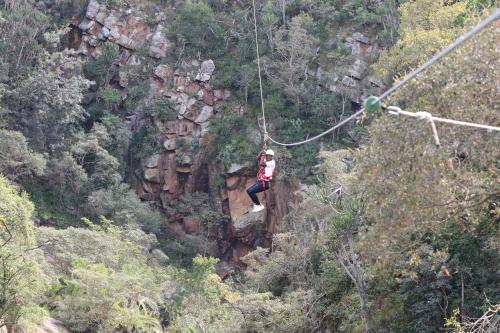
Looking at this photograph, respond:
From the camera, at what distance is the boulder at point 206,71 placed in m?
32.2

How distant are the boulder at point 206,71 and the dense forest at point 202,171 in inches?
4.2

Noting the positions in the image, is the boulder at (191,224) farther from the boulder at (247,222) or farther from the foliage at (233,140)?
the foliage at (233,140)

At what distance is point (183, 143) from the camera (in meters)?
31.3

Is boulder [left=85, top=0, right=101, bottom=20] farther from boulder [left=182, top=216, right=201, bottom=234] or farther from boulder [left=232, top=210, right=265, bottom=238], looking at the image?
boulder [left=232, top=210, right=265, bottom=238]

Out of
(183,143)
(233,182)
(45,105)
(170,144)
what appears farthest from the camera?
(170,144)

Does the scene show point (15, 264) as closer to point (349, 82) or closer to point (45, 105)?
point (45, 105)

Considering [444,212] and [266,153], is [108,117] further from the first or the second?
[444,212]

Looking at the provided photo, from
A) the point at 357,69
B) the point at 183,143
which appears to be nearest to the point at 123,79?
the point at 183,143

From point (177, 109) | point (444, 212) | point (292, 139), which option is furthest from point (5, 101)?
point (444, 212)

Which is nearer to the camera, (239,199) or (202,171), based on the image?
(239,199)

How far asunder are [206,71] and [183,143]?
137 inches

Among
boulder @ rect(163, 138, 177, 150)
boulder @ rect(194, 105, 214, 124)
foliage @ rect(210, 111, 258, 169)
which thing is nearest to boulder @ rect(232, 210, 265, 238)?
foliage @ rect(210, 111, 258, 169)

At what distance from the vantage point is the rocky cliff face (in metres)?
30.0

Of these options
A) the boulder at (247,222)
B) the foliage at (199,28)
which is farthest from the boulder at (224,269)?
the foliage at (199,28)
